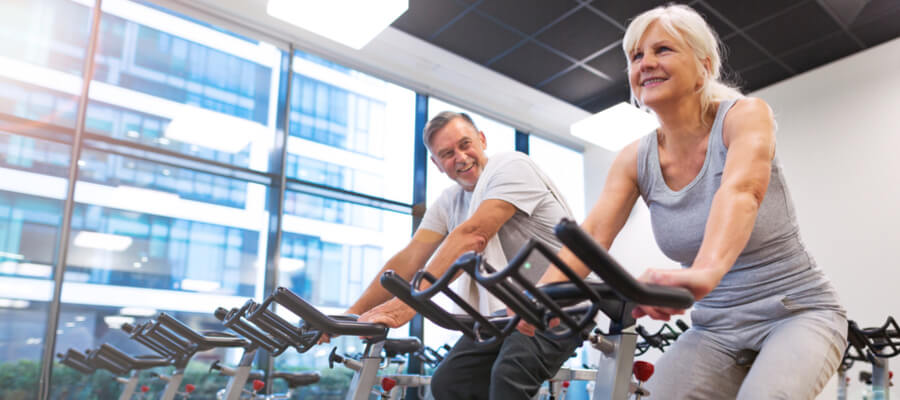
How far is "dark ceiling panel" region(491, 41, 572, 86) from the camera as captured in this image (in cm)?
557

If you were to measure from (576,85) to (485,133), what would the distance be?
3.51ft

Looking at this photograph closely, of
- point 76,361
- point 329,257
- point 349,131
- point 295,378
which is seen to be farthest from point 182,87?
point 295,378

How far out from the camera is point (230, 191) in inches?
191

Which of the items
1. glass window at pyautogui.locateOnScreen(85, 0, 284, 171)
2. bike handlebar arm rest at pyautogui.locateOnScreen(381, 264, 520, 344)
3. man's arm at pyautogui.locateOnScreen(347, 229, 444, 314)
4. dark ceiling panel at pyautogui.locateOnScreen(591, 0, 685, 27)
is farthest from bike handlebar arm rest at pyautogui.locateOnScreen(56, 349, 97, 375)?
dark ceiling panel at pyautogui.locateOnScreen(591, 0, 685, 27)

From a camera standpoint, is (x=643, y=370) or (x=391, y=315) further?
(x=391, y=315)

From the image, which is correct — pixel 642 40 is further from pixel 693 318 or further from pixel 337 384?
pixel 337 384

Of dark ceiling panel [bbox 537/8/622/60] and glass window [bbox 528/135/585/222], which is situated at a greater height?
dark ceiling panel [bbox 537/8/622/60]

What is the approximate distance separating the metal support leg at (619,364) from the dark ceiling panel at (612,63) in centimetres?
460

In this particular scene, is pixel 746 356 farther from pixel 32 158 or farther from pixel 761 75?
pixel 761 75

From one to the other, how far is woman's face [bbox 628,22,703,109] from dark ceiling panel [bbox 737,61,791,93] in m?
4.96

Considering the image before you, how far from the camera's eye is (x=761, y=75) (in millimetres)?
5844

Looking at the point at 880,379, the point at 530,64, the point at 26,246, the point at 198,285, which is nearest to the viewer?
the point at 880,379

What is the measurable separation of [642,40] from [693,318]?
0.65 m

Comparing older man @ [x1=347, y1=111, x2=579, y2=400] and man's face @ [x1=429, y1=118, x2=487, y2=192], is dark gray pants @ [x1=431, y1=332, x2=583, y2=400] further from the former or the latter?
man's face @ [x1=429, y1=118, x2=487, y2=192]
